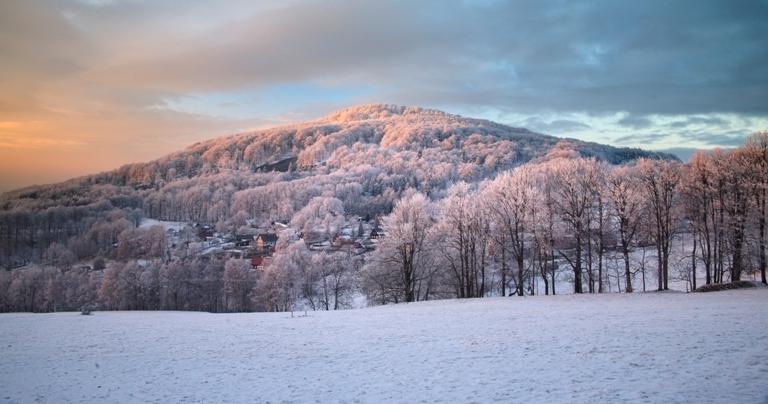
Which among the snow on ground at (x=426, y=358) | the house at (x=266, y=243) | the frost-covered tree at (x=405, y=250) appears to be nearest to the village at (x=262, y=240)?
the house at (x=266, y=243)

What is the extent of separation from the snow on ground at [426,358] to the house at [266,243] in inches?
3781

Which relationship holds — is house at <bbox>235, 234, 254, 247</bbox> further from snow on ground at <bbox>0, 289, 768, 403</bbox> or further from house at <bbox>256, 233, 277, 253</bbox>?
snow on ground at <bbox>0, 289, 768, 403</bbox>

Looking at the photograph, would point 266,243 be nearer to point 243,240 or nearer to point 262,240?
point 262,240

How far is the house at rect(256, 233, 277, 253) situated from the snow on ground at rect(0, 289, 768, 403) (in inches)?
3781

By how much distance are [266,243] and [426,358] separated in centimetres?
12219

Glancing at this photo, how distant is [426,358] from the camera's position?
17.2 metres

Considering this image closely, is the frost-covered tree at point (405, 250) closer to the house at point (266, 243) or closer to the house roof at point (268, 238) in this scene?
the house at point (266, 243)

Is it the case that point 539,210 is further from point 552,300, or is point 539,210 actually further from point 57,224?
point 57,224

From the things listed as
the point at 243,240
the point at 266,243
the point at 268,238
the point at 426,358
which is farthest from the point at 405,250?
the point at 243,240

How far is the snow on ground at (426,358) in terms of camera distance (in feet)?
42.3

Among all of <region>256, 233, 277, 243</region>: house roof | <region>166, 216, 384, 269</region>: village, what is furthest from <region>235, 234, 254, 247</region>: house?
<region>256, 233, 277, 243</region>: house roof

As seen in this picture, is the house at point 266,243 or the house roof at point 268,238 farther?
the house roof at point 268,238

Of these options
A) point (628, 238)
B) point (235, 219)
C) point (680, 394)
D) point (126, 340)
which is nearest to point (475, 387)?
point (680, 394)

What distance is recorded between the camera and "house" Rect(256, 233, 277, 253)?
123931 mm
